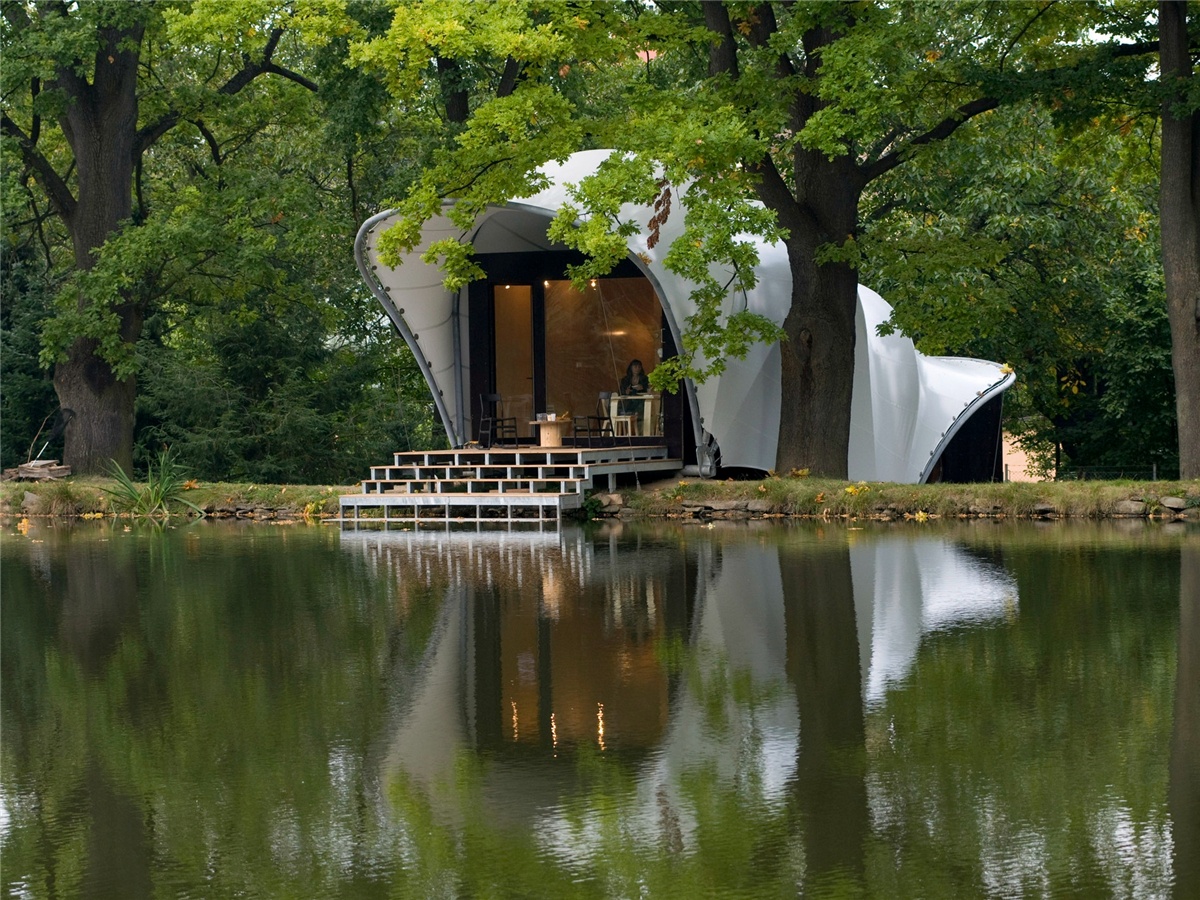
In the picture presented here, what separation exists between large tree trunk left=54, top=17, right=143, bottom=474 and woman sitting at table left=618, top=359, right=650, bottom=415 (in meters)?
7.42

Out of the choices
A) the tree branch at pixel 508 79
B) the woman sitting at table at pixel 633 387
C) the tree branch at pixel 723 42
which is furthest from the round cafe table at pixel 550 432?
the tree branch at pixel 508 79

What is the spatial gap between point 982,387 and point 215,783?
19.7 m

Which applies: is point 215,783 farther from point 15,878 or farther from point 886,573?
point 886,573

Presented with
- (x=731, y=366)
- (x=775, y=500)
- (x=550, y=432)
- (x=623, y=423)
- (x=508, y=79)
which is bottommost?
(x=775, y=500)

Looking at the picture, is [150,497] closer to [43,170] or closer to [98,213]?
[98,213]

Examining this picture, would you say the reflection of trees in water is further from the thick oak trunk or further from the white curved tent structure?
the white curved tent structure

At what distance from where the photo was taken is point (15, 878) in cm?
450

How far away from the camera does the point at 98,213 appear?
23.5 m

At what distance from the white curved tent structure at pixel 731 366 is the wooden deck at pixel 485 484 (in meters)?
1.53

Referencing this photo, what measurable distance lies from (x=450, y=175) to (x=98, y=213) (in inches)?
307

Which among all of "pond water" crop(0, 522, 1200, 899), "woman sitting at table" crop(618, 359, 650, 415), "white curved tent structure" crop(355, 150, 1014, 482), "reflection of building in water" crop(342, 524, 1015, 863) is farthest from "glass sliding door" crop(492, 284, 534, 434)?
"pond water" crop(0, 522, 1200, 899)

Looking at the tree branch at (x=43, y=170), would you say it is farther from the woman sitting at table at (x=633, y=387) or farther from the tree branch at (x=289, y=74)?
the woman sitting at table at (x=633, y=387)

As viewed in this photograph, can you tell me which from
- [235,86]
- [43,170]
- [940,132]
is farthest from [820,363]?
[43,170]

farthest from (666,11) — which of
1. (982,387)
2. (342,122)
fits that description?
(982,387)
